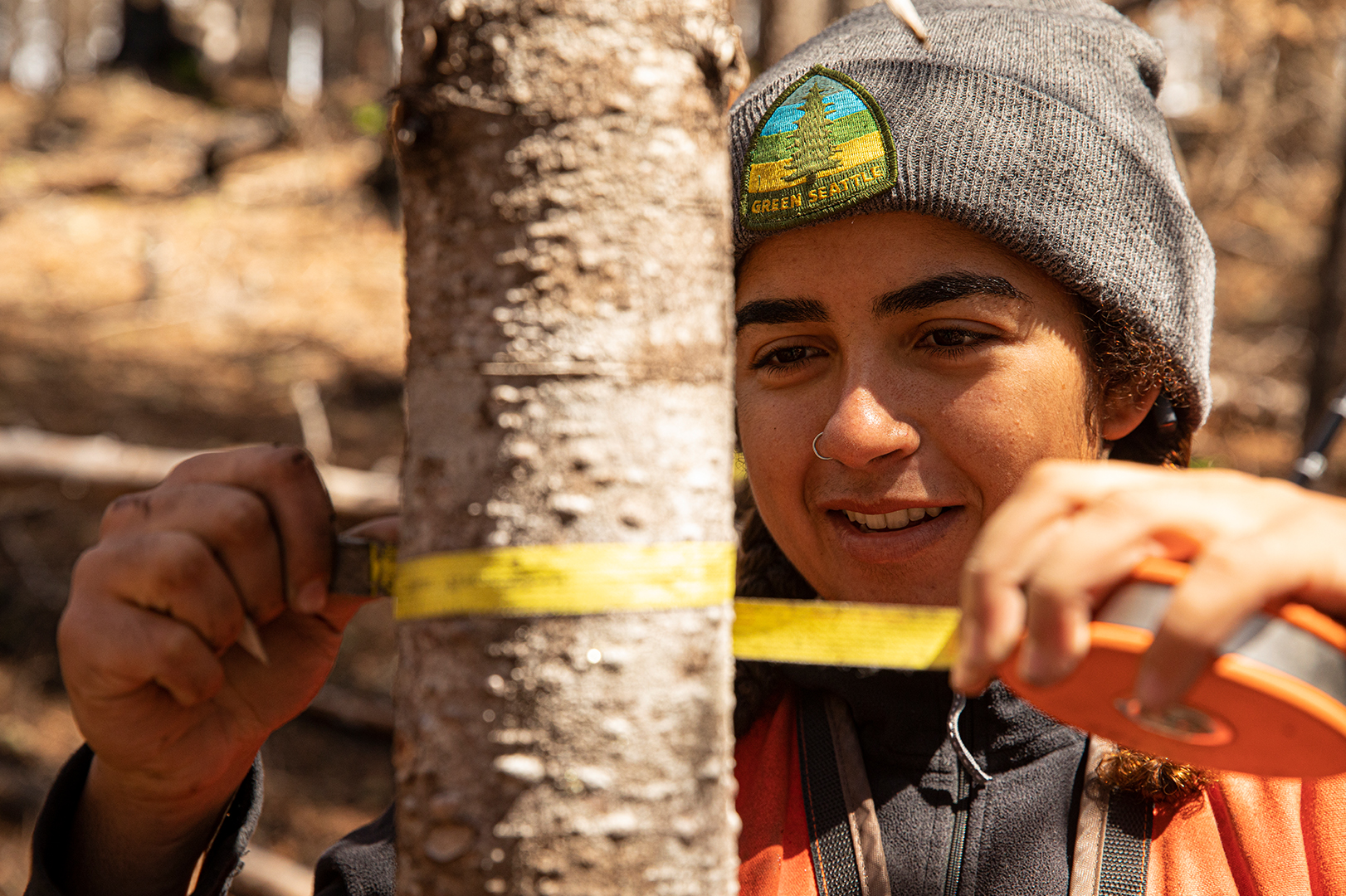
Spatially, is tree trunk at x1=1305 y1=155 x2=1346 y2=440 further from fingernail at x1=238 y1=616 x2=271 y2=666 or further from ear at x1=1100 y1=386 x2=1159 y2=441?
fingernail at x1=238 y1=616 x2=271 y2=666

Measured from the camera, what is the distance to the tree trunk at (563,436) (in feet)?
3.16

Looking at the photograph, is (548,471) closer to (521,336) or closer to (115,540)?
(521,336)

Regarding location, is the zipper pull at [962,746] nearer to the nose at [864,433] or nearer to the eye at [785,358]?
the nose at [864,433]

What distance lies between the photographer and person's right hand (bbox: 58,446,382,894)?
54.3 inches

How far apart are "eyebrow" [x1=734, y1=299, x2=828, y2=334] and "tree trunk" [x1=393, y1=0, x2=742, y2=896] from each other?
87 cm

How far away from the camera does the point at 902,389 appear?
1825mm

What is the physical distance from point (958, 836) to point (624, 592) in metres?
1.21

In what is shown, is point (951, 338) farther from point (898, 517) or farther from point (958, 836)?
point (958, 836)

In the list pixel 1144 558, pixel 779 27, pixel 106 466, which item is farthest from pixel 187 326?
pixel 1144 558

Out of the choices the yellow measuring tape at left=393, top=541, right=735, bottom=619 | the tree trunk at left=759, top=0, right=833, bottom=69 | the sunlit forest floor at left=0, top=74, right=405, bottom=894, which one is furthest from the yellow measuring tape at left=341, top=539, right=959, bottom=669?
A: the tree trunk at left=759, top=0, right=833, bottom=69

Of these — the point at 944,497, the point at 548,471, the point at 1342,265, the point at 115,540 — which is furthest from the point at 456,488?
the point at 1342,265

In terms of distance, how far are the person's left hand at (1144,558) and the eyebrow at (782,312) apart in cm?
99

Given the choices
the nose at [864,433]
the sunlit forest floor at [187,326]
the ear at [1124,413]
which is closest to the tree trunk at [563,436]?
the nose at [864,433]

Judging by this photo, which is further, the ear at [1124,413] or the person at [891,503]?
the ear at [1124,413]
